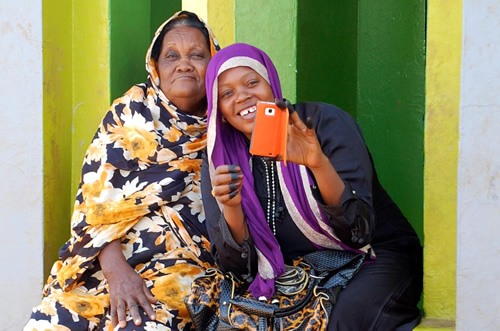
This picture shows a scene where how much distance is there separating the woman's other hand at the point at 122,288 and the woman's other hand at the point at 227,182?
1.87 ft

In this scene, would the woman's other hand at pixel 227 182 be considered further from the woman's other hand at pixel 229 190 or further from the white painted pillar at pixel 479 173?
the white painted pillar at pixel 479 173

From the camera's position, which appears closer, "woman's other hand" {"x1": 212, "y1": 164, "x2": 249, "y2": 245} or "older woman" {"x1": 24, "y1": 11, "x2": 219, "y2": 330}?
"woman's other hand" {"x1": 212, "y1": 164, "x2": 249, "y2": 245}

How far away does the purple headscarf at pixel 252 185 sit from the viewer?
12.1ft

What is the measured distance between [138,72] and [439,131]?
1.81 metres

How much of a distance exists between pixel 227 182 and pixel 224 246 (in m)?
0.32

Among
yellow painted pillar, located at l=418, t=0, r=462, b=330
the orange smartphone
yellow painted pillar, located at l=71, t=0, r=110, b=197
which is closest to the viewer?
the orange smartphone

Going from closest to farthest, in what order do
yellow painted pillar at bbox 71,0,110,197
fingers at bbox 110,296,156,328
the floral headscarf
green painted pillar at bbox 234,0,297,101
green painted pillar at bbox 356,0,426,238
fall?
fingers at bbox 110,296,156,328, the floral headscarf, green painted pillar at bbox 234,0,297,101, yellow painted pillar at bbox 71,0,110,197, green painted pillar at bbox 356,0,426,238

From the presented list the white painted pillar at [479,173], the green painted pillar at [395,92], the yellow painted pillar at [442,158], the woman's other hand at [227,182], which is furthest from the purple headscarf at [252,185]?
the green painted pillar at [395,92]

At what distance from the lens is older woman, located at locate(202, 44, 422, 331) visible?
3557 mm

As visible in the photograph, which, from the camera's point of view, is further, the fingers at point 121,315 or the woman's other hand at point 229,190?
the fingers at point 121,315

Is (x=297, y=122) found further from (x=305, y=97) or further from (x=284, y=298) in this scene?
(x=305, y=97)

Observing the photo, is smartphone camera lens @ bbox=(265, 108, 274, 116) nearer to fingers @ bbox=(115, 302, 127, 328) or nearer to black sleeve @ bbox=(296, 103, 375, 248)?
black sleeve @ bbox=(296, 103, 375, 248)

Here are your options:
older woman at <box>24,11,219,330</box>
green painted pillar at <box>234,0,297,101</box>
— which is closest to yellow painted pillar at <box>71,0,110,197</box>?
older woman at <box>24,11,219,330</box>

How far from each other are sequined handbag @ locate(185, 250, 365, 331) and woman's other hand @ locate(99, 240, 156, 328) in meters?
0.21
